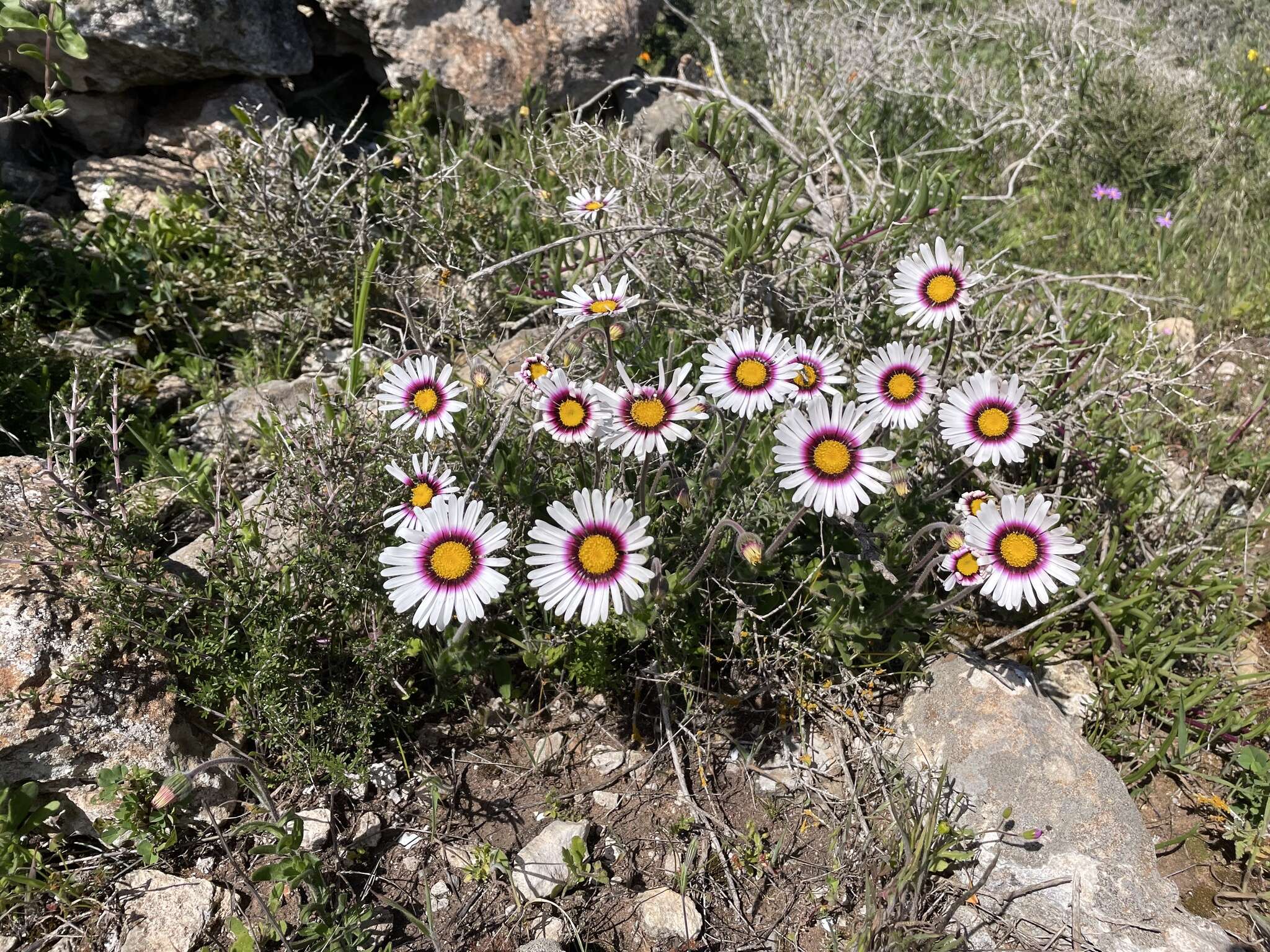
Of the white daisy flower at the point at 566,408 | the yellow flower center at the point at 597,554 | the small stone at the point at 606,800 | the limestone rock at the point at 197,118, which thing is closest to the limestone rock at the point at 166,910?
the small stone at the point at 606,800

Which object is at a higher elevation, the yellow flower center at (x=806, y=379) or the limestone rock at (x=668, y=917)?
the yellow flower center at (x=806, y=379)

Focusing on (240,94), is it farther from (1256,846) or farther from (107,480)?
(1256,846)

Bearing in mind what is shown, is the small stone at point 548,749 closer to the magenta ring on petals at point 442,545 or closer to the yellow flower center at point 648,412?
the magenta ring on petals at point 442,545

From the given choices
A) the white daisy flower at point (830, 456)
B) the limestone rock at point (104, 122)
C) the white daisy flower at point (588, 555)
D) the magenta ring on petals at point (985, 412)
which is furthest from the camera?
the limestone rock at point (104, 122)

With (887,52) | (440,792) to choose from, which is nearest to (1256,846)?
(440,792)

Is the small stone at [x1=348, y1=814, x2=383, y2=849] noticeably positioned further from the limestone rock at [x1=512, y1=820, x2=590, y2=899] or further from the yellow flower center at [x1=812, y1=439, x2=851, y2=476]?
the yellow flower center at [x1=812, y1=439, x2=851, y2=476]

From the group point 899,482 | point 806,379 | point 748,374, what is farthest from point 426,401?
point 899,482
